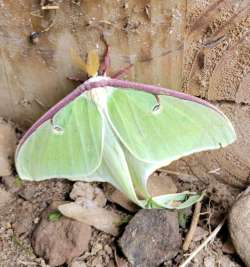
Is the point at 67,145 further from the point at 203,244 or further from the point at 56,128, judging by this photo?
the point at 203,244

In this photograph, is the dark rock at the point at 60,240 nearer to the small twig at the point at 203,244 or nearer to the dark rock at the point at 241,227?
the small twig at the point at 203,244

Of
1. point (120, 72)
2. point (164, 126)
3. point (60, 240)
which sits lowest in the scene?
point (60, 240)

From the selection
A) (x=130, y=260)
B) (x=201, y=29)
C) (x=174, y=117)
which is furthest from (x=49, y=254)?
(x=201, y=29)

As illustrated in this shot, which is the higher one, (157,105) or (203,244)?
(157,105)

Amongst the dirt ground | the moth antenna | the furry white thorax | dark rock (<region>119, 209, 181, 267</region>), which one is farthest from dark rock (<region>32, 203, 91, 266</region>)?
the furry white thorax

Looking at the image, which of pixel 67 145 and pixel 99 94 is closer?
pixel 99 94

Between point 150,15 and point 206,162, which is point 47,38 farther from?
point 206,162

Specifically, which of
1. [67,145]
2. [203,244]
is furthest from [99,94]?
[203,244]
